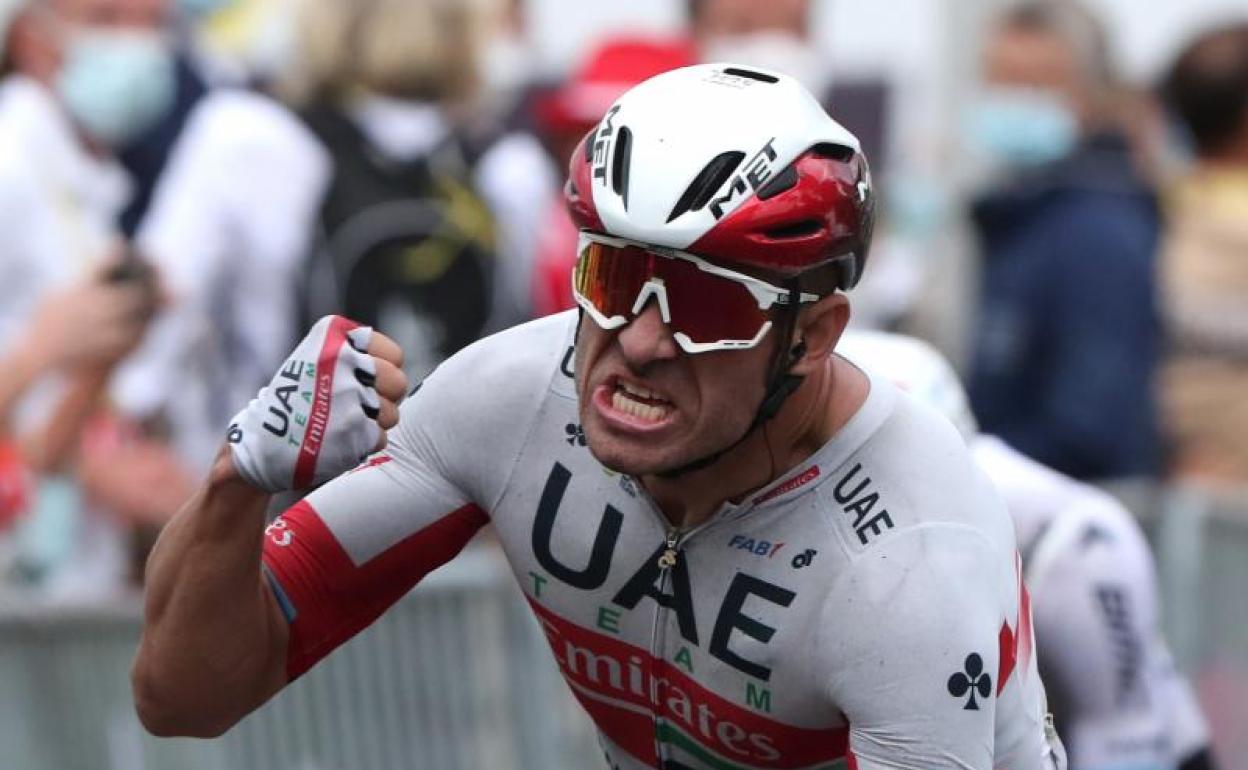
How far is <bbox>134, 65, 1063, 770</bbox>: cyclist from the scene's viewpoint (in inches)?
145

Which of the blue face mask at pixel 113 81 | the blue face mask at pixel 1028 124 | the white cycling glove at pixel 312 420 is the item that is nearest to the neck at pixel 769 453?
the white cycling glove at pixel 312 420

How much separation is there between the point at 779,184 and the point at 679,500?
21.4 inches

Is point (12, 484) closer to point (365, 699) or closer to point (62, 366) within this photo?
point (62, 366)

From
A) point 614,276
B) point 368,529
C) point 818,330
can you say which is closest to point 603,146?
point 614,276

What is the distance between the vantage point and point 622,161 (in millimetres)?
3689

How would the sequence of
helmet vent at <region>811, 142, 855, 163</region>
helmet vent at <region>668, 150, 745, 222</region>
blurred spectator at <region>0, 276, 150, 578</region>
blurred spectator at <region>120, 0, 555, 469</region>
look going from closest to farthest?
helmet vent at <region>668, 150, 745, 222</region>, helmet vent at <region>811, 142, 855, 163</region>, blurred spectator at <region>0, 276, 150, 578</region>, blurred spectator at <region>120, 0, 555, 469</region>

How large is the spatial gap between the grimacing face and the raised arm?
12.9 inches

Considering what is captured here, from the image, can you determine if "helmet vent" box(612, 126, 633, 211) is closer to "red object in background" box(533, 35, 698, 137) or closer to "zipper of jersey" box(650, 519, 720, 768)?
"zipper of jersey" box(650, 519, 720, 768)

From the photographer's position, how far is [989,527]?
3822 mm

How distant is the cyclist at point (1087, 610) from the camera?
17.3 feet

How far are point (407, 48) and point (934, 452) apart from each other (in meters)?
3.72

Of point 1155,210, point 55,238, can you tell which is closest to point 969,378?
point 1155,210

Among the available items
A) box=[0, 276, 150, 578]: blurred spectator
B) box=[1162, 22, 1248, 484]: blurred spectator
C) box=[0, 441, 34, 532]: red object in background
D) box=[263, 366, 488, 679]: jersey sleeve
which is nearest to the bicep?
box=[263, 366, 488, 679]: jersey sleeve

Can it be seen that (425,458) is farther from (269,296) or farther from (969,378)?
(969,378)
